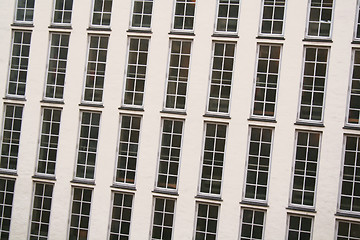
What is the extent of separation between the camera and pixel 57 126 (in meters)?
21.8

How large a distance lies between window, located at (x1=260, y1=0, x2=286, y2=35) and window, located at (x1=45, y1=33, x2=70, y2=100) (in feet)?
26.8

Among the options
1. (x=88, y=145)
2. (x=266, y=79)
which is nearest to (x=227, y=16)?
(x=266, y=79)

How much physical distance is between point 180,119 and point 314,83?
5437 mm

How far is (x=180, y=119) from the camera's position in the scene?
2084cm

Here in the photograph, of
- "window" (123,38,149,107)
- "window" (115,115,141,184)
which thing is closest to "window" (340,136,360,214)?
"window" (115,115,141,184)

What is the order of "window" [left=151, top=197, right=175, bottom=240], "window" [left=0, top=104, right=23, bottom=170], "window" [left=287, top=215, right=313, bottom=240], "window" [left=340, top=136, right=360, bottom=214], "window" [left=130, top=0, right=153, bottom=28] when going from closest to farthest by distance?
1. "window" [left=340, top=136, right=360, bottom=214]
2. "window" [left=287, top=215, right=313, bottom=240]
3. "window" [left=151, top=197, right=175, bottom=240]
4. "window" [left=130, top=0, right=153, bottom=28]
5. "window" [left=0, top=104, right=23, bottom=170]

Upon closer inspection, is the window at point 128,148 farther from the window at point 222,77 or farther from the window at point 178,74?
the window at point 222,77

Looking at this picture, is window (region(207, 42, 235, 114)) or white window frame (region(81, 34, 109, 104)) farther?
white window frame (region(81, 34, 109, 104))

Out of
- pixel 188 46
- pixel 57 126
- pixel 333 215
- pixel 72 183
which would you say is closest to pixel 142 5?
pixel 188 46

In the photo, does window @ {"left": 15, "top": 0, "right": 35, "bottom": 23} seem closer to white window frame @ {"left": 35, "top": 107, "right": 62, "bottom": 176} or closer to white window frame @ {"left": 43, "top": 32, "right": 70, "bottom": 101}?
white window frame @ {"left": 43, "top": 32, "right": 70, "bottom": 101}

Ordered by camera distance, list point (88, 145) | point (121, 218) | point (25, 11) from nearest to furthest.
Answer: point (121, 218)
point (88, 145)
point (25, 11)

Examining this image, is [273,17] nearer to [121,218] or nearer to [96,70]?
[96,70]

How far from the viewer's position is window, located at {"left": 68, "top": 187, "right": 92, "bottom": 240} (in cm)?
2147

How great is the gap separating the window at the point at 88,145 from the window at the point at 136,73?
158cm
